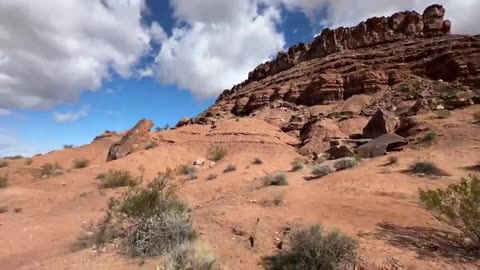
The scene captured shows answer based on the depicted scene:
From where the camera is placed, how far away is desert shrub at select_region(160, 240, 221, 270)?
16.8 ft

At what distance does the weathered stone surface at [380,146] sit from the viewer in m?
17.1

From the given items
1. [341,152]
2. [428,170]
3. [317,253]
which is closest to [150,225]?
[317,253]

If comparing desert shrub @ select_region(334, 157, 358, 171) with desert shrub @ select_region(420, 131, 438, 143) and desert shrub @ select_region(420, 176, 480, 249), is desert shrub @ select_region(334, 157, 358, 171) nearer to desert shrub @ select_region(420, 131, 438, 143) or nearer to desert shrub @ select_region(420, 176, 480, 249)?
desert shrub @ select_region(420, 131, 438, 143)

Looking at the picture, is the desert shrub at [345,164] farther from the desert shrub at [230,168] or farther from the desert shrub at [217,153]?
the desert shrub at [217,153]

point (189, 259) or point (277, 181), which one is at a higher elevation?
point (277, 181)

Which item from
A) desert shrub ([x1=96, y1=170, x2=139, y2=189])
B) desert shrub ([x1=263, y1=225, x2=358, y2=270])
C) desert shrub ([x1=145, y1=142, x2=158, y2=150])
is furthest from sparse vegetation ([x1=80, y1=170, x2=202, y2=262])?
desert shrub ([x1=145, y1=142, x2=158, y2=150])

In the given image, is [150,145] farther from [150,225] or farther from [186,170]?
[150,225]

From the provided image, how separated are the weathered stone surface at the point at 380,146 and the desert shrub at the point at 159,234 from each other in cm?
1249

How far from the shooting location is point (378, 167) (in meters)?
13.3

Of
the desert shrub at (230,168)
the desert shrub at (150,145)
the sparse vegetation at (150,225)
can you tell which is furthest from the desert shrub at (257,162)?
the sparse vegetation at (150,225)

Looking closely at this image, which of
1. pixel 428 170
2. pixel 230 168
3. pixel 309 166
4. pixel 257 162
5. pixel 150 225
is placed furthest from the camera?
pixel 257 162

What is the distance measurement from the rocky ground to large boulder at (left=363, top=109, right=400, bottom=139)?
0.28 feet

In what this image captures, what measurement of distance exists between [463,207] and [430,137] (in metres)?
13.2

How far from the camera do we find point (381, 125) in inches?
863
